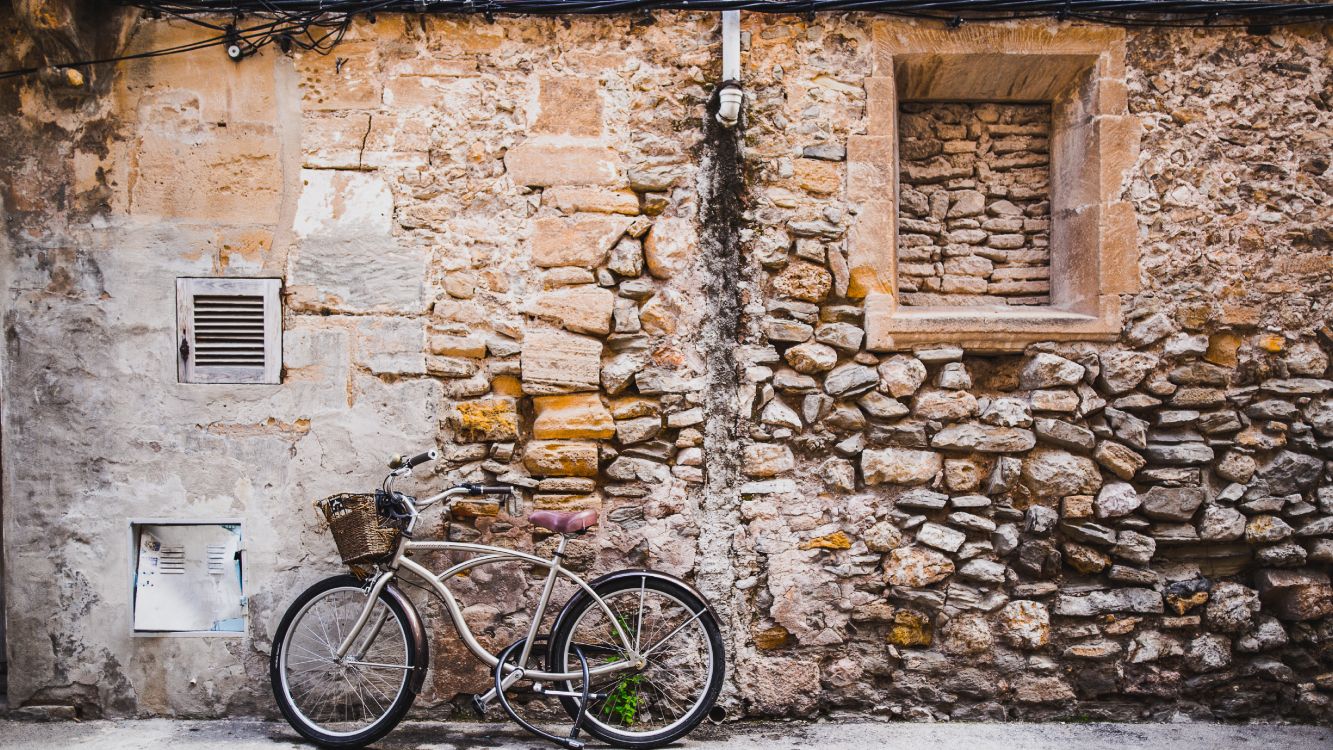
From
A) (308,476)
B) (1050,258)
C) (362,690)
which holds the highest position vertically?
(1050,258)

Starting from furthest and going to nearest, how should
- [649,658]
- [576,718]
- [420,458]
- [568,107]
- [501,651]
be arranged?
[568,107] → [501,651] → [649,658] → [420,458] → [576,718]

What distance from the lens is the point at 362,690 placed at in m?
4.07

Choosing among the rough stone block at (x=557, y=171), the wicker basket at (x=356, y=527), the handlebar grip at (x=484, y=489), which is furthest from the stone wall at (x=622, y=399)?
the wicker basket at (x=356, y=527)

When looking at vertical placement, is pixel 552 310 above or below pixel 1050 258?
below

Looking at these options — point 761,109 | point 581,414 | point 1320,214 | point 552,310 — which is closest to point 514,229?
point 552,310

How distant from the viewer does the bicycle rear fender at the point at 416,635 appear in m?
3.81

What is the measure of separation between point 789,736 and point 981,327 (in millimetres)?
2019

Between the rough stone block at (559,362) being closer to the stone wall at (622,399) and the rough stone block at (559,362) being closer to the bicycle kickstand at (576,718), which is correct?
the stone wall at (622,399)

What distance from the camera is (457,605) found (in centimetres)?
398

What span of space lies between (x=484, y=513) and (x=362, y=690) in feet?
3.08

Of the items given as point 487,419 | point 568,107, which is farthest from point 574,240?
point 487,419

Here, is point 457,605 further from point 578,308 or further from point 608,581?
point 578,308

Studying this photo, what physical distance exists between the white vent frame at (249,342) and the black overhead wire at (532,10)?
1054 millimetres

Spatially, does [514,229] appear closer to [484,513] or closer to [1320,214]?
[484,513]
